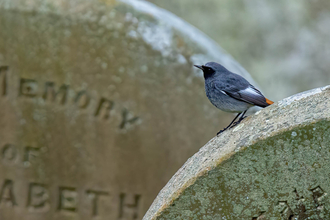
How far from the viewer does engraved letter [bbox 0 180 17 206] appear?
2238 millimetres

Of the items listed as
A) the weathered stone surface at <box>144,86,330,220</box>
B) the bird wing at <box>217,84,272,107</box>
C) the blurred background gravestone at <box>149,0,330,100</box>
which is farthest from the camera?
the blurred background gravestone at <box>149,0,330,100</box>

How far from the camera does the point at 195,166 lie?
119 centimetres

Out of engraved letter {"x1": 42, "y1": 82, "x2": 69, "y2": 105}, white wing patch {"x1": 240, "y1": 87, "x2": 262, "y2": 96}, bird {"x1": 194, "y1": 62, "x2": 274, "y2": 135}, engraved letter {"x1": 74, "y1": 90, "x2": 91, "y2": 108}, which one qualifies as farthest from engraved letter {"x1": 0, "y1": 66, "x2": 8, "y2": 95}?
white wing patch {"x1": 240, "y1": 87, "x2": 262, "y2": 96}

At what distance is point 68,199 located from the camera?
7.38 feet

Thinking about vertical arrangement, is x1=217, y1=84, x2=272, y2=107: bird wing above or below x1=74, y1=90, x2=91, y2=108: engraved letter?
below

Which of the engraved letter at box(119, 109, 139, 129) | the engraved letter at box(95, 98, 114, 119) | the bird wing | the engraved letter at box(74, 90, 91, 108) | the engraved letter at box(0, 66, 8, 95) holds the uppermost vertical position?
the engraved letter at box(0, 66, 8, 95)

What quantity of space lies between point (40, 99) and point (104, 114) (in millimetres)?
364

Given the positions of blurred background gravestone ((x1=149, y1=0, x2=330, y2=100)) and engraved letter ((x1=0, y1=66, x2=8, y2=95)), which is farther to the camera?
blurred background gravestone ((x1=149, y1=0, x2=330, y2=100))

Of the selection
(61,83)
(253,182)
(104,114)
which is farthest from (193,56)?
(253,182)

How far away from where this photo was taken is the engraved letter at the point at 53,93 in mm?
2236

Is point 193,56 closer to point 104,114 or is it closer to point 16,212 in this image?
point 104,114

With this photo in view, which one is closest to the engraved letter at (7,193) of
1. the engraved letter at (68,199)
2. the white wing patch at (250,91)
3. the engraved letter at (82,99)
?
the engraved letter at (68,199)

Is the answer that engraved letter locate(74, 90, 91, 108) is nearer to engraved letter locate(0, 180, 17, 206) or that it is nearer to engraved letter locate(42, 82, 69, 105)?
engraved letter locate(42, 82, 69, 105)

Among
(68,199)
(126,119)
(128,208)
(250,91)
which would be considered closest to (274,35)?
(126,119)
